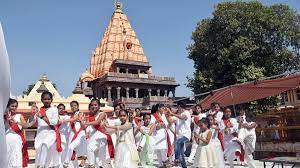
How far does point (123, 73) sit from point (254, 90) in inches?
1247

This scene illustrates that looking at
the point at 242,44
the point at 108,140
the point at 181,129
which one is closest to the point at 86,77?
the point at 242,44

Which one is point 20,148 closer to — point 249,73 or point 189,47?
point 249,73

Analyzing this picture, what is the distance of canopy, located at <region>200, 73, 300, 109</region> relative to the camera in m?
11.9

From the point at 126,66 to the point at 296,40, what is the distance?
22.9 metres

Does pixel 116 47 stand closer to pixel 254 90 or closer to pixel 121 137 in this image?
pixel 254 90

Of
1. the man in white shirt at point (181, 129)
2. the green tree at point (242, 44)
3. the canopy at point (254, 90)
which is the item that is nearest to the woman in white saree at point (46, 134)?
the man in white shirt at point (181, 129)

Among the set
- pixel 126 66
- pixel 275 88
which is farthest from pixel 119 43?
pixel 275 88

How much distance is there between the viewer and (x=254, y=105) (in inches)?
979

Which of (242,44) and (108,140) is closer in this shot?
(108,140)

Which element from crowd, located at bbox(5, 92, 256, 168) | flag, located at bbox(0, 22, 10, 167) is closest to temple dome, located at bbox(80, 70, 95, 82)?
crowd, located at bbox(5, 92, 256, 168)

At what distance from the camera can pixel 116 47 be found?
5359 centimetres

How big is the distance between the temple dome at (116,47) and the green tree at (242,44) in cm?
2429

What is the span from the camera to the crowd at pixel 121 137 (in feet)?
26.6

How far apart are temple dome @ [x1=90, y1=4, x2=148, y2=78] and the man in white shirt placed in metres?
40.0
